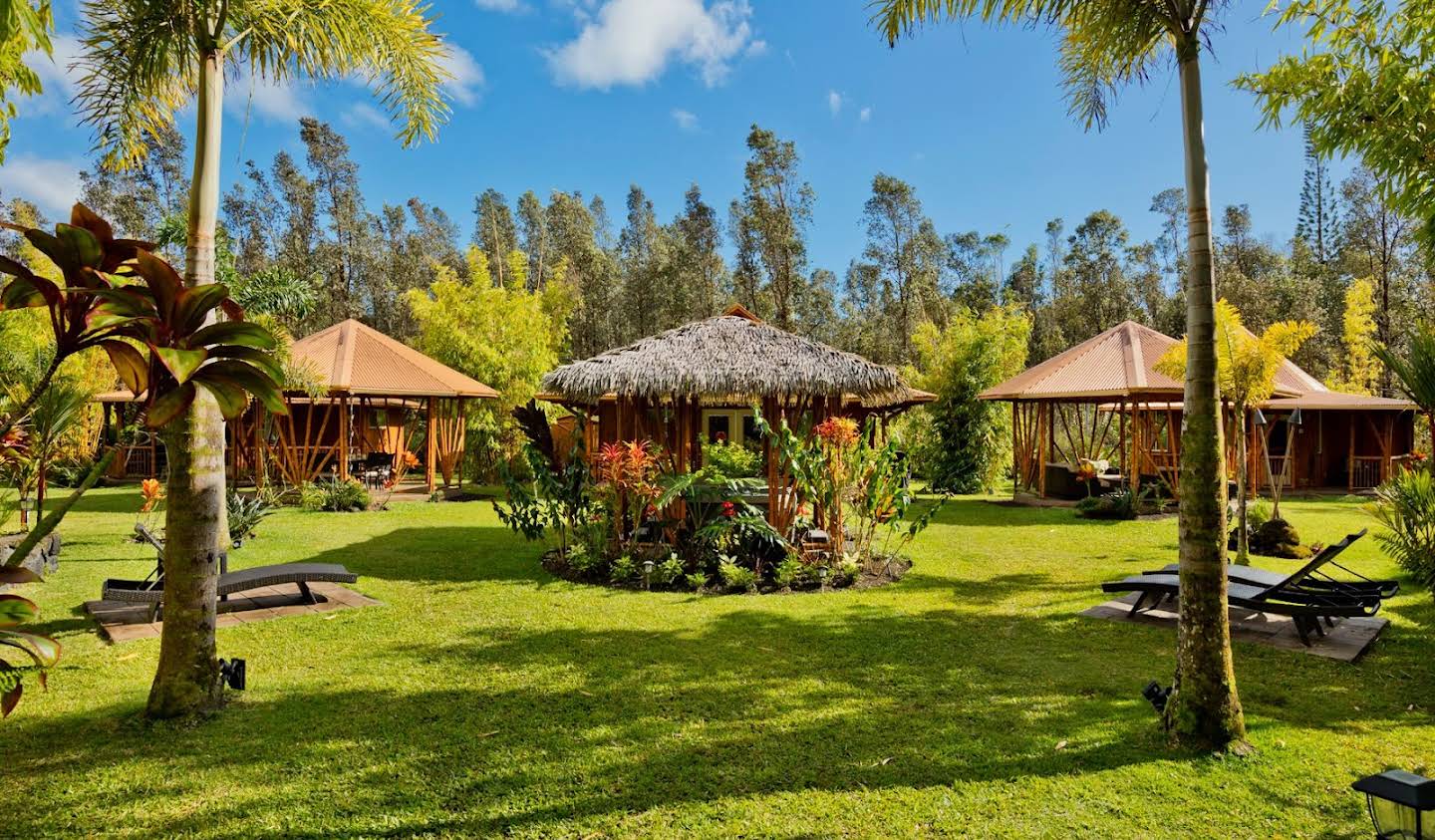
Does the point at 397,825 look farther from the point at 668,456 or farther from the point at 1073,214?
the point at 1073,214

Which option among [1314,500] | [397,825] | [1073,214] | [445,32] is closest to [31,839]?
[397,825]

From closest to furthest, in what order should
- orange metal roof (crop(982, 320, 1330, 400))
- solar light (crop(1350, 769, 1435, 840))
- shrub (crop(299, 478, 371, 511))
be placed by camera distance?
solar light (crop(1350, 769, 1435, 840))
shrub (crop(299, 478, 371, 511))
orange metal roof (crop(982, 320, 1330, 400))

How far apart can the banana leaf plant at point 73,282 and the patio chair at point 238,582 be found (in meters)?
5.34

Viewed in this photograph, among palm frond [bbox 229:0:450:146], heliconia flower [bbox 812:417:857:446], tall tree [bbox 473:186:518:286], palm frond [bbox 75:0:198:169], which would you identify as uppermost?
tall tree [bbox 473:186:518:286]

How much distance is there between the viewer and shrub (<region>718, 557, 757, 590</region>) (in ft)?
25.9

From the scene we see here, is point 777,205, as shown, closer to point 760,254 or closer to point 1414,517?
point 760,254

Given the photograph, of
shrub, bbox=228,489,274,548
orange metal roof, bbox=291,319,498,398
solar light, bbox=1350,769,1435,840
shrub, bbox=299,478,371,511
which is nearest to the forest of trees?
orange metal roof, bbox=291,319,498,398

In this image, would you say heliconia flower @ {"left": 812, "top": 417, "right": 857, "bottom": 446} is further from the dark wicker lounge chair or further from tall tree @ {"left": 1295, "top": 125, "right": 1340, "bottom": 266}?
tall tree @ {"left": 1295, "top": 125, "right": 1340, "bottom": 266}

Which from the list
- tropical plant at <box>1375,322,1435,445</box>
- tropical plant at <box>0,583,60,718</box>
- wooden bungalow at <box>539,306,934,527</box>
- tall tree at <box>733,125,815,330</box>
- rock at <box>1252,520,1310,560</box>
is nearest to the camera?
tropical plant at <box>0,583,60,718</box>

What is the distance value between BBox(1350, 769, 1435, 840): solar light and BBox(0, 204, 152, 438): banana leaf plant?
381cm

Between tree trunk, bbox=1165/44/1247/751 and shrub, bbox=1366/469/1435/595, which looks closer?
tree trunk, bbox=1165/44/1247/751

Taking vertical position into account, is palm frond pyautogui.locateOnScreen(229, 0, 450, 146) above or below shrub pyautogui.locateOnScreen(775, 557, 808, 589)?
above

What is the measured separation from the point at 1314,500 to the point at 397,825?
20.1 metres

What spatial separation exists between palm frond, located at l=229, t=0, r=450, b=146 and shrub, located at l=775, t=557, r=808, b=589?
554 cm
